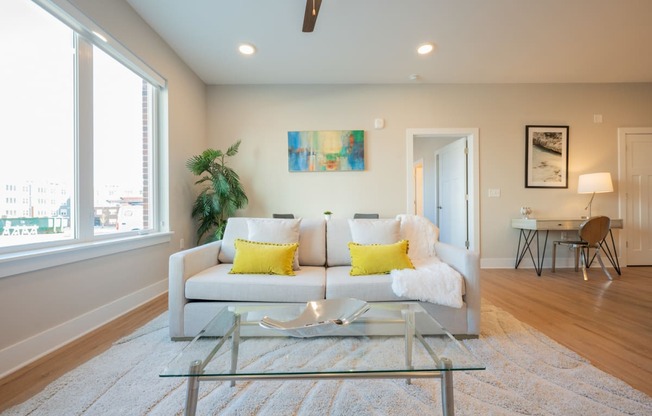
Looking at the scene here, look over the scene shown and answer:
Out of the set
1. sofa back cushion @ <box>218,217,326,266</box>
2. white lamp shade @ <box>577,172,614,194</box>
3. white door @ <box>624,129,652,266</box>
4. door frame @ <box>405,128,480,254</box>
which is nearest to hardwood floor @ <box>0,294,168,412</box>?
sofa back cushion @ <box>218,217,326,266</box>

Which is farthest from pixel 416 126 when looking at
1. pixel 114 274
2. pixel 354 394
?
pixel 114 274

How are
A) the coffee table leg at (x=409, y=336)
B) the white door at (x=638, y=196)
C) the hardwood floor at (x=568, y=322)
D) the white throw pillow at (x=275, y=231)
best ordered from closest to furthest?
the coffee table leg at (x=409, y=336), the hardwood floor at (x=568, y=322), the white throw pillow at (x=275, y=231), the white door at (x=638, y=196)

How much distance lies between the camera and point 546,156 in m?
3.79

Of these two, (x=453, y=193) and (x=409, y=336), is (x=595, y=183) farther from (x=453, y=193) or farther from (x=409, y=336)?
(x=409, y=336)

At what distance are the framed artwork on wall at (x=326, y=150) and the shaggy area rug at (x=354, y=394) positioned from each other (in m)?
2.82

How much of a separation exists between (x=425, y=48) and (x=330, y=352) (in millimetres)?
3248

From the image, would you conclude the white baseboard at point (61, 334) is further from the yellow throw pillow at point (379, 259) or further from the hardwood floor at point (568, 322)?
the yellow throw pillow at point (379, 259)

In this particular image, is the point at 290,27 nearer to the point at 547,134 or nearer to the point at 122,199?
the point at 122,199

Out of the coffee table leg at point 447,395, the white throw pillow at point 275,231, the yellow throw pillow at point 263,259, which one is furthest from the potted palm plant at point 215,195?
the coffee table leg at point 447,395

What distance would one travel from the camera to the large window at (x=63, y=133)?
154 centimetres

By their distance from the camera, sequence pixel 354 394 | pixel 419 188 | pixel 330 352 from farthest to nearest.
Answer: pixel 419 188, pixel 354 394, pixel 330 352

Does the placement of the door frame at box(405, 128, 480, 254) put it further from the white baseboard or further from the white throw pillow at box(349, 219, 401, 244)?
the white baseboard

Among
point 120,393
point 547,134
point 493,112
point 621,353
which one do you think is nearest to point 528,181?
point 547,134

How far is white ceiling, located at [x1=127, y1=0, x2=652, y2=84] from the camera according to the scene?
236cm
